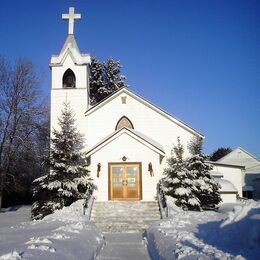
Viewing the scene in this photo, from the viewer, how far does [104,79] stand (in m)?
50.6

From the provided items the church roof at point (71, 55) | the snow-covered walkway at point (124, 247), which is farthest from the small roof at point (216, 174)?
the snow-covered walkway at point (124, 247)

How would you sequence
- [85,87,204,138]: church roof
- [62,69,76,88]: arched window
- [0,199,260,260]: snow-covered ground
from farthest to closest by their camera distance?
[62,69,76,88]: arched window < [85,87,204,138]: church roof < [0,199,260,260]: snow-covered ground

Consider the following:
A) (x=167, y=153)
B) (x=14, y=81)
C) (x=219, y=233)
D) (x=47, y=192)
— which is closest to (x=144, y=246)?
(x=219, y=233)

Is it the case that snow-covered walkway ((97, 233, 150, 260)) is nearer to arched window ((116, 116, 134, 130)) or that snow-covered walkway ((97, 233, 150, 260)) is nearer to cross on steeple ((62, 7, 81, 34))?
Answer: arched window ((116, 116, 134, 130))

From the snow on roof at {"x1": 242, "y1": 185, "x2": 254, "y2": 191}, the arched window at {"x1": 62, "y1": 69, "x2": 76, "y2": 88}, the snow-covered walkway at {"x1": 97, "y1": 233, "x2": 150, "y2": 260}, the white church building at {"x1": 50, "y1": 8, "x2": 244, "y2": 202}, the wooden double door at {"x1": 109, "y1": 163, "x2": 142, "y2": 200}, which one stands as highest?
the arched window at {"x1": 62, "y1": 69, "x2": 76, "y2": 88}

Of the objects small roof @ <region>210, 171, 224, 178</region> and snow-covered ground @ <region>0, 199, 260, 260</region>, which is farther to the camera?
small roof @ <region>210, 171, 224, 178</region>

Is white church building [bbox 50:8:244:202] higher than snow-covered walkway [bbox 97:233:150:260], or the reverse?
white church building [bbox 50:8:244:202]

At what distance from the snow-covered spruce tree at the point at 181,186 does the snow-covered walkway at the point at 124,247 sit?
5139mm

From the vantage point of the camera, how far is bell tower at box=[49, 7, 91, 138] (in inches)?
945

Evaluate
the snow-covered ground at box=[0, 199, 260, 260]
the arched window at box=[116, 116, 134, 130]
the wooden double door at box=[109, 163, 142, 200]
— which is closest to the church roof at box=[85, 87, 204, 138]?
the arched window at box=[116, 116, 134, 130]

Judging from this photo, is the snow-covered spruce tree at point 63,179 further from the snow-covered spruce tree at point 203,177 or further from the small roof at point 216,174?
the small roof at point 216,174

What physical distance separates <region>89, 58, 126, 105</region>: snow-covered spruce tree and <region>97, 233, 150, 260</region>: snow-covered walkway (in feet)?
115

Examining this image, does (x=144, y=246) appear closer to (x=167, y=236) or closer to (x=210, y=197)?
(x=167, y=236)

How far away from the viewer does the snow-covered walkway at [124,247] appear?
10.1 meters
